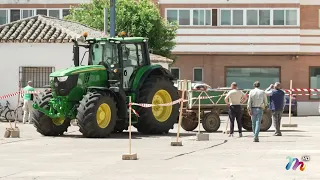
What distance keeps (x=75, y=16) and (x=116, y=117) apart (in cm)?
2885

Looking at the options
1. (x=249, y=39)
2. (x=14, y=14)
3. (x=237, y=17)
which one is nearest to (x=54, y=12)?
(x=14, y=14)

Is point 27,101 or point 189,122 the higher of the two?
point 27,101

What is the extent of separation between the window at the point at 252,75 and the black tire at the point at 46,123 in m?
33.8

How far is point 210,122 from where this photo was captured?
105 ft

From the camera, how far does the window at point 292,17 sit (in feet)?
198

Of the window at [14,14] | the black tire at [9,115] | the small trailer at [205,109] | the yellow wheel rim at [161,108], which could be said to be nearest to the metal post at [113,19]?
the black tire at [9,115]

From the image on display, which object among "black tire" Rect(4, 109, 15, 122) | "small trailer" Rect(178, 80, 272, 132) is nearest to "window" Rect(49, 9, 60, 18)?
"black tire" Rect(4, 109, 15, 122)

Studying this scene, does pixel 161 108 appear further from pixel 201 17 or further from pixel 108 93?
pixel 201 17

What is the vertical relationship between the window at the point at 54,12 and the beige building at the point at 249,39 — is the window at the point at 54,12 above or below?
above

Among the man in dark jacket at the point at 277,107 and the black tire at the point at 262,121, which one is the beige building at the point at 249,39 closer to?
Result: the black tire at the point at 262,121

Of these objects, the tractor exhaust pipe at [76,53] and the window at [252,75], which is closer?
the tractor exhaust pipe at [76,53]

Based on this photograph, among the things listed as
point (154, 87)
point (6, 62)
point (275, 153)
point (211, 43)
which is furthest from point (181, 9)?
point (275, 153)

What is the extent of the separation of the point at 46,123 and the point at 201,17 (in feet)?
112

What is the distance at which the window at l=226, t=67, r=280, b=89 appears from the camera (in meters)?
61.3
